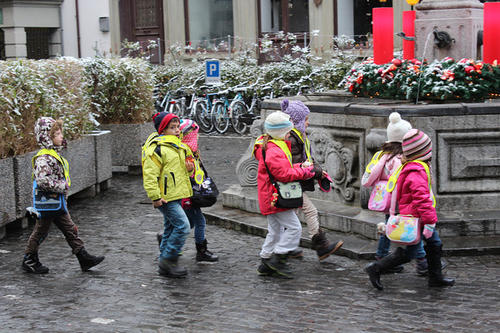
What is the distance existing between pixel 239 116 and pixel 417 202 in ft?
43.0

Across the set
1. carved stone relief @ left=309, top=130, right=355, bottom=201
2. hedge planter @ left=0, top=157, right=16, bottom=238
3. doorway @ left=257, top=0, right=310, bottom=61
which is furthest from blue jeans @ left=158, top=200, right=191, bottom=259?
doorway @ left=257, top=0, right=310, bottom=61

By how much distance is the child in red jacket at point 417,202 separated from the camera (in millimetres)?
6168

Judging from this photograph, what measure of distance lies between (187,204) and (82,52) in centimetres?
2429

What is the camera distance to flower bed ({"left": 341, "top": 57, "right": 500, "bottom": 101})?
895 centimetres

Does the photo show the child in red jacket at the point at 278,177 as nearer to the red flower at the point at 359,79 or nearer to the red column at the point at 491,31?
the red flower at the point at 359,79

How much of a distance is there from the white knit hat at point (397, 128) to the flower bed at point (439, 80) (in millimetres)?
2310

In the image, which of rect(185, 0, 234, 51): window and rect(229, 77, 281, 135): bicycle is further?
rect(185, 0, 234, 51): window

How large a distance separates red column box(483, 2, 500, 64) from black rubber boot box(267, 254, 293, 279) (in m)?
4.52

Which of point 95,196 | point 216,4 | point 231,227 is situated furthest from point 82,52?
point 231,227

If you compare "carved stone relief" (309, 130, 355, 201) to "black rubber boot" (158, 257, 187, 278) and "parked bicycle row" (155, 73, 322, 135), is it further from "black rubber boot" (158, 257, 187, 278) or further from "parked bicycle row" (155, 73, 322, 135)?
"parked bicycle row" (155, 73, 322, 135)

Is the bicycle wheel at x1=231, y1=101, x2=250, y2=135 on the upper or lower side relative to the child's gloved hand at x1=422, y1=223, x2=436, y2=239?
upper

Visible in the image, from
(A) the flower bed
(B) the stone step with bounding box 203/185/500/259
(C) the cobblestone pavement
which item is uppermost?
(A) the flower bed

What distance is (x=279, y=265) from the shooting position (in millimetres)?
6953

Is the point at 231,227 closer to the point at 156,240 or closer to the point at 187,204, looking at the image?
the point at 156,240
